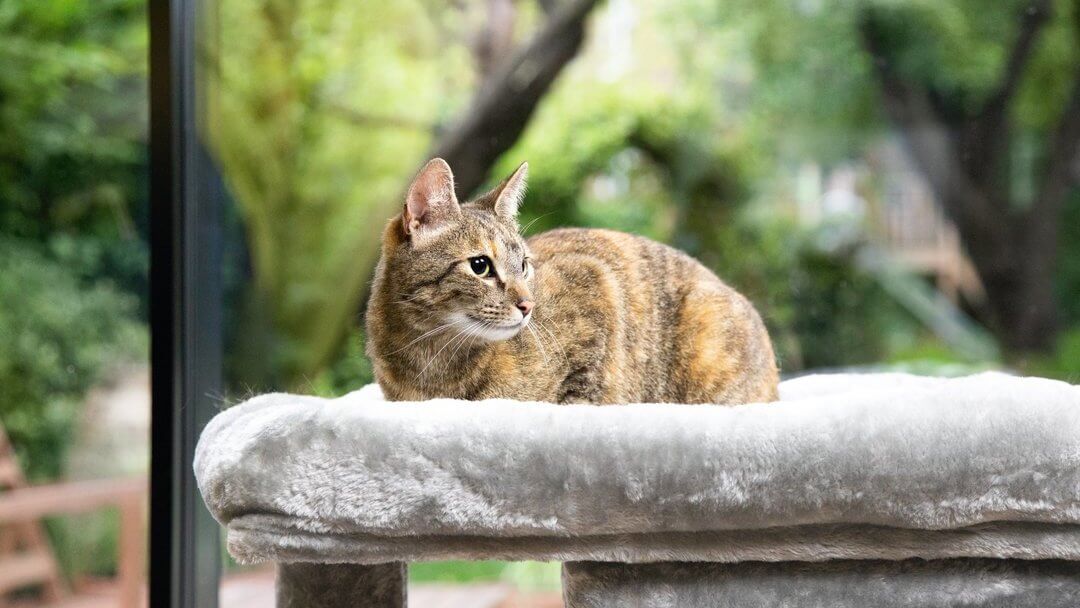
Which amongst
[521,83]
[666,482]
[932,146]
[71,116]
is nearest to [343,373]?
[71,116]

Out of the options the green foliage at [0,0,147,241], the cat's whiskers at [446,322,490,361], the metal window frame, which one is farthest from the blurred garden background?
the cat's whiskers at [446,322,490,361]

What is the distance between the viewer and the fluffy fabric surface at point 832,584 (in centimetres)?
90

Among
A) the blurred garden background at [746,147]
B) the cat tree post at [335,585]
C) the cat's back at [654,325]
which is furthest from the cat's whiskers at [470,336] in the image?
the blurred garden background at [746,147]

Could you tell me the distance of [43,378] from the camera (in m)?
1.80

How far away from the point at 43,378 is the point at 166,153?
26.2 inches

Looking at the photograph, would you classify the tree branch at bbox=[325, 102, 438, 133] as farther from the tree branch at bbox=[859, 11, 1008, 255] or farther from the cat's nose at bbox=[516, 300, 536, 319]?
the cat's nose at bbox=[516, 300, 536, 319]

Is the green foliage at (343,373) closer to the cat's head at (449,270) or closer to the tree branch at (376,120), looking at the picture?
the tree branch at (376,120)

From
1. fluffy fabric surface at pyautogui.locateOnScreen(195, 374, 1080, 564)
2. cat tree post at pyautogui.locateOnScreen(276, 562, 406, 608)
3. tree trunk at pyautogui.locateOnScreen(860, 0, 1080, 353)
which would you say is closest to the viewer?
fluffy fabric surface at pyautogui.locateOnScreen(195, 374, 1080, 564)

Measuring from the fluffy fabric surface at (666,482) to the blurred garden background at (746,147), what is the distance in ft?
4.41

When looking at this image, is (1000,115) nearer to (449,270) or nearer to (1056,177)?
(1056,177)

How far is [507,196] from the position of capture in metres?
1.21

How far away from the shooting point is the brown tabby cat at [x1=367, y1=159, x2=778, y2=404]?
1.10 meters

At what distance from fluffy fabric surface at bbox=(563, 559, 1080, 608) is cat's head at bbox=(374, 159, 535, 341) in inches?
12.9

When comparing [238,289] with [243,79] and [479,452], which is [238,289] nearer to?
[243,79]
